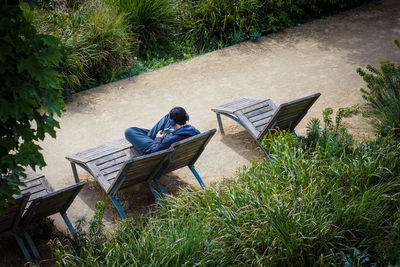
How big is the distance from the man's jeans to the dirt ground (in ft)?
1.82

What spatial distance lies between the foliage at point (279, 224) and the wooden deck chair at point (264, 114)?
104 cm

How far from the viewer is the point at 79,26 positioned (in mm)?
8922

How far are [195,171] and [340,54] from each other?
5.03 metres

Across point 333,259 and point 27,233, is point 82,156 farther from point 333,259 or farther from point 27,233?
point 333,259

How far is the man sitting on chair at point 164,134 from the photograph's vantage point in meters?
5.64

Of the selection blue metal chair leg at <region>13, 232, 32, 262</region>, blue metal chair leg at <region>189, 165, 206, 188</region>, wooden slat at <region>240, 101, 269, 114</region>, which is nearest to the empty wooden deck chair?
blue metal chair leg at <region>189, 165, 206, 188</region>

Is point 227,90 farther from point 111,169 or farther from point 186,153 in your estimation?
point 111,169

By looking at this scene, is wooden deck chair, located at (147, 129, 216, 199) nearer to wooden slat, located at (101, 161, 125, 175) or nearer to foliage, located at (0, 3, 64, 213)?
wooden slat, located at (101, 161, 125, 175)

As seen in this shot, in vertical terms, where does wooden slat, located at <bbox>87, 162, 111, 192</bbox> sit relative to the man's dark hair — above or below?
below

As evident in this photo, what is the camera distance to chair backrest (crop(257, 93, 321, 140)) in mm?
5766

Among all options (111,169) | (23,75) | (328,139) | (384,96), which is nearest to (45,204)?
(111,169)

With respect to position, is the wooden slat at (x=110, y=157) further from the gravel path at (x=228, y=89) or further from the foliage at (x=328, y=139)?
the foliage at (x=328, y=139)

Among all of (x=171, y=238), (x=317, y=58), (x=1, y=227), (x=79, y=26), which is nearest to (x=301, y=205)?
(x=171, y=238)

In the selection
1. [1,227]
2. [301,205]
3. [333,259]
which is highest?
[1,227]
